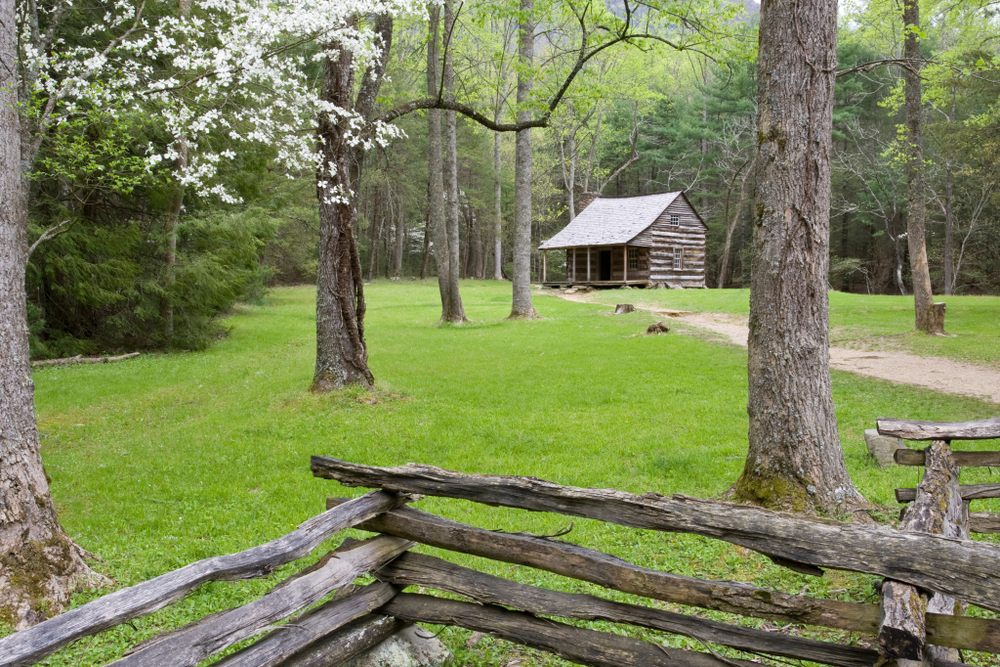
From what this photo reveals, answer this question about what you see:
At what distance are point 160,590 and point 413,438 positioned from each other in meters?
6.07

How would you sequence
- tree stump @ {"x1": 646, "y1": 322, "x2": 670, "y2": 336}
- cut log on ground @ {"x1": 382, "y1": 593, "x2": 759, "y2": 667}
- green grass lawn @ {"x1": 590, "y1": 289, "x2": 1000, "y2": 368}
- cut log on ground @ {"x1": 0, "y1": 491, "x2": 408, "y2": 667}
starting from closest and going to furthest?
cut log on ground @ {"x1": 0, "y1": 491, "x2": 408, "y2": 667}, cut log on ground @ {"x1": 382, "y1": 593, "x2": 759, "y2": 667}, green grass lawn @ {"x1": 590, "y1": 289, "x2": 1000, "y2": 368}, tree stump @ {"x1": 646, "y1": 322, "x2": 670, "y2": 336}

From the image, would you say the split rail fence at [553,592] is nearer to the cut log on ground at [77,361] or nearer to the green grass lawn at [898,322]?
the green grass lawn at [898,322]

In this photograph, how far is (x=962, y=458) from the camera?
4.90 meters

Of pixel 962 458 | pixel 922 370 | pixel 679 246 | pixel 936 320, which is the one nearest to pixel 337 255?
pixel 962 458

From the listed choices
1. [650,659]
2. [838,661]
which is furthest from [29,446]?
[838,661]

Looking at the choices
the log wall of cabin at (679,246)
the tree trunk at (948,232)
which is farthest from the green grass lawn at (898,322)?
Result: the log wall of cabin at (679,246)

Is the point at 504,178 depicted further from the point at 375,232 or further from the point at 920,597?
the point at 920,597

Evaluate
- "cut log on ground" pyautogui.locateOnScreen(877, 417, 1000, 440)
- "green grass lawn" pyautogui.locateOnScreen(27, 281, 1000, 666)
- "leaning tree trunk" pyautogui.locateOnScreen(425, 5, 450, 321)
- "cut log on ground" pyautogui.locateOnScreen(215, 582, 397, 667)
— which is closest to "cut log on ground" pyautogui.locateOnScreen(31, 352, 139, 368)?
"green grass lawn" pyautogui.locateOnScreen(27, 281, 1000, 666)

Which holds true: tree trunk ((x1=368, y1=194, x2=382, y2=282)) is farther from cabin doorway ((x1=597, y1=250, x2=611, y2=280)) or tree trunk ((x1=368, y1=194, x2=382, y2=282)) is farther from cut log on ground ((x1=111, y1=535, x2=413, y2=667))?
cut log on ground ((x1=111, y1=535, x2=413, y2=667))

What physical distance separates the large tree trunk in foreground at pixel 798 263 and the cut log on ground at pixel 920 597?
3.42ft

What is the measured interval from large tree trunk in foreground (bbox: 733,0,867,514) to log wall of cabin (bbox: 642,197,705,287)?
3384cm

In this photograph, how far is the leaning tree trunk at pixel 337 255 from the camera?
33.5 feet

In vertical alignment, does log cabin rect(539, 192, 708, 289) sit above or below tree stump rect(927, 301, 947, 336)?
above

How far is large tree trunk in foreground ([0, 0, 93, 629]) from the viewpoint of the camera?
4.40 m
